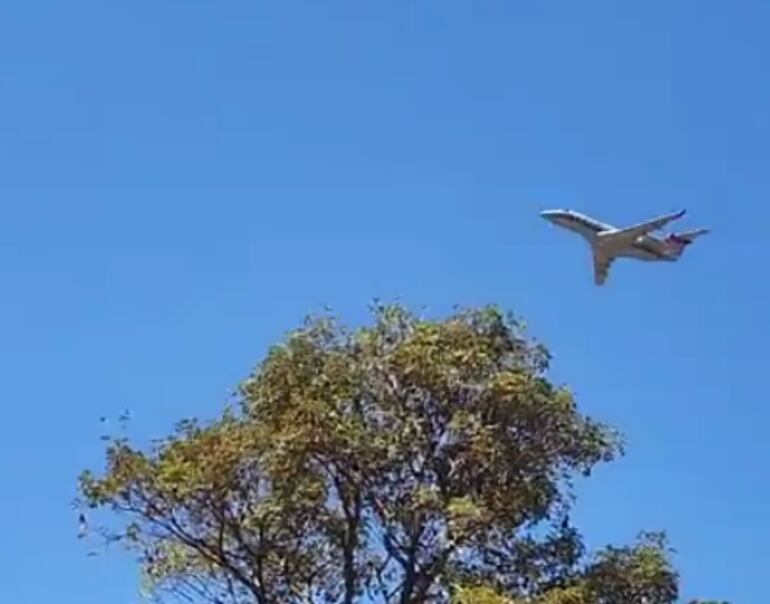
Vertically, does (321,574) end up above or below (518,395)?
below

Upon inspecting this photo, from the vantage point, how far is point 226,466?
18750 millimetres

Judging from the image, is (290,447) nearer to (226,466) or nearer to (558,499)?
(226,466)

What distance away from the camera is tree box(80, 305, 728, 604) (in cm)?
1877

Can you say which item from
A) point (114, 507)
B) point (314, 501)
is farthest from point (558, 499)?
point (114, 507)

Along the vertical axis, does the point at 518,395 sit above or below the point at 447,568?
above

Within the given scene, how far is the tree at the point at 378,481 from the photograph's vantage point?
1877cm

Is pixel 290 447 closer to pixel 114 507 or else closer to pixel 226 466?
pixel 226 466

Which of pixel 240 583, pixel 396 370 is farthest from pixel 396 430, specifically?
pixel 240 583

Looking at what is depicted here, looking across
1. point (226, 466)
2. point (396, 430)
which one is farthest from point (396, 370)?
point (226, 466)

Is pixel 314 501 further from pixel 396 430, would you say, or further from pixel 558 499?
pixel 558 499

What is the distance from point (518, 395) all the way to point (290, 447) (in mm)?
2215

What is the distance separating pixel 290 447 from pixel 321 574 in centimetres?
137

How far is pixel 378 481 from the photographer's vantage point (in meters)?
19.1

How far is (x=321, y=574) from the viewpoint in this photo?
1920 cm
